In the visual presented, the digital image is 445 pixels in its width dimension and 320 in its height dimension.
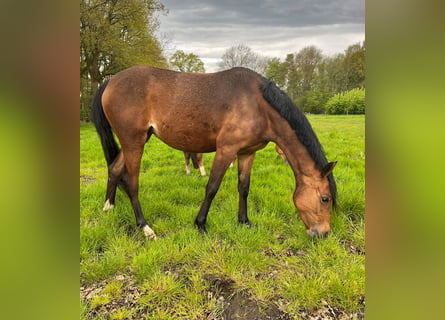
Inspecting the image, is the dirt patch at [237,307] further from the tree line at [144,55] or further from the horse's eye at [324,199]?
the tree line at [144,55]

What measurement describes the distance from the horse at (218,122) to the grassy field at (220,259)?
11.5 inches

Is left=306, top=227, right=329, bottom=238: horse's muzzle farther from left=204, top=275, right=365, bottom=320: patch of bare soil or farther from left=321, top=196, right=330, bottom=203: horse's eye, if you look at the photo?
left=204, top=275, right=365, bottom=320: patch of bare soil

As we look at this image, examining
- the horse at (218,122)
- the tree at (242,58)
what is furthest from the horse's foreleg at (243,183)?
the tree at (242,58)

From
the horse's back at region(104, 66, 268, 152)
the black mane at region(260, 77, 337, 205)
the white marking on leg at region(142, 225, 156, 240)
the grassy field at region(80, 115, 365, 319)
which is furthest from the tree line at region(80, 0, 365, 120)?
the white marking on leg at region(142, 225, 156, 240)

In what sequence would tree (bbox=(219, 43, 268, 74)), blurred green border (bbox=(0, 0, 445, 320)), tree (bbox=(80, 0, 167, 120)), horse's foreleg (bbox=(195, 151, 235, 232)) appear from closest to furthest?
blurred green border (bbox=(0, 0, 445, 320)) < horse's foreleg (bbox=(195, 151, 235, 232)) < tree (bbox=(219, 43, 268, 74)) < tree (bbox=(80, 0, 167, 120))

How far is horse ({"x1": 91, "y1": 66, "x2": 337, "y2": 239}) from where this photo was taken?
2961 millimetres

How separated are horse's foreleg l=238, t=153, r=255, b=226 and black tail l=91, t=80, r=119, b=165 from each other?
73.1 inches

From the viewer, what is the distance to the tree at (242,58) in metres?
7.37

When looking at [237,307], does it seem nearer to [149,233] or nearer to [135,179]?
[149,233]

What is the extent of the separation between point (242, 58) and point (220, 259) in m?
6.49
